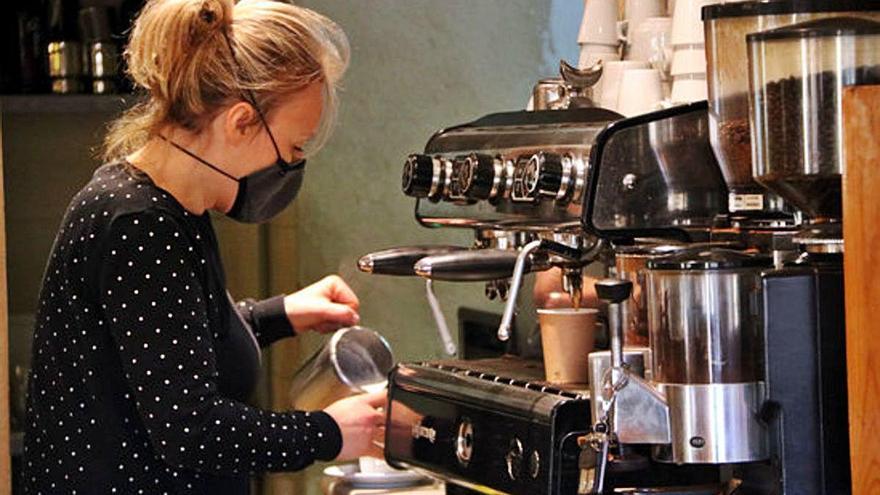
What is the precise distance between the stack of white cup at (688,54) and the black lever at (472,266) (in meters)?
0.27

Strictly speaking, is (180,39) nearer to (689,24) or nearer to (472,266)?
(472,266)

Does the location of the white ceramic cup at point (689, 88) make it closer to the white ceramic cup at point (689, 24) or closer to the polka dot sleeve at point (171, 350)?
the white ceramic cup at point (689, 24)

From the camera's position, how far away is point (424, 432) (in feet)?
6.64

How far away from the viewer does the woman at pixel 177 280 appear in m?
1.91

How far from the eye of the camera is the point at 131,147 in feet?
6.93

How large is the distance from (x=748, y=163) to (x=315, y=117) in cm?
58

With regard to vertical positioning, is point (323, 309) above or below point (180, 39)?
below

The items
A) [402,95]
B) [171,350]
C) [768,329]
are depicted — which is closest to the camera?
[768,329]

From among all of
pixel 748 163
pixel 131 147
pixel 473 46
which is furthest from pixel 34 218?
pixel 748 163

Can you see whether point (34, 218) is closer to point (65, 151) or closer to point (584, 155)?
point (65, 151)

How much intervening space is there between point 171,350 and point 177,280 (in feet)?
0.26

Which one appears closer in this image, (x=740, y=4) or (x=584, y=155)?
(x=740, y=4)

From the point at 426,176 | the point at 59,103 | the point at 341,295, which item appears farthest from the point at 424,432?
the point at 59,103

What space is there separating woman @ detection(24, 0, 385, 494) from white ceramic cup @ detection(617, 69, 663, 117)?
0.34m
